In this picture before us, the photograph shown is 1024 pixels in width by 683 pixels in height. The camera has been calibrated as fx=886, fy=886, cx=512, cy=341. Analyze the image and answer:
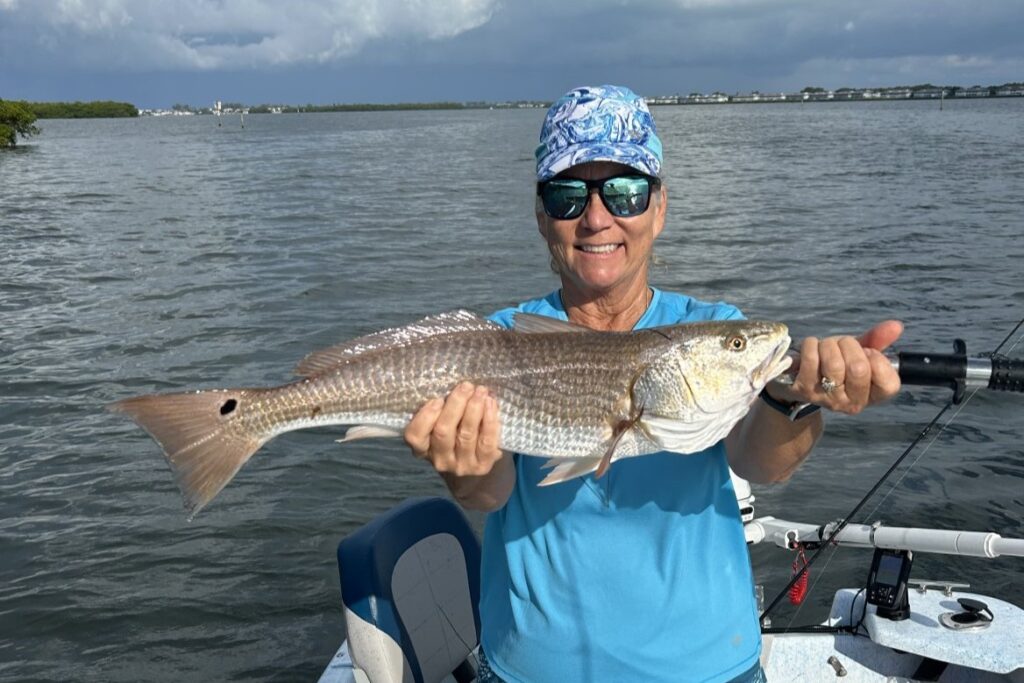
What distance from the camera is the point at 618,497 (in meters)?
2.91

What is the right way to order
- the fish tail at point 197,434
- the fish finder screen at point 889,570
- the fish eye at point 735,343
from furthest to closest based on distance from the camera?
the fish finder screen at point 889,570, the fish tail at point 197,434, the fish eye at point 735,343

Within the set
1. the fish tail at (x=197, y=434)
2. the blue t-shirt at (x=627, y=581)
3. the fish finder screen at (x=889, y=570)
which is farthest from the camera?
the fish finder screen at (x=889, y=570)

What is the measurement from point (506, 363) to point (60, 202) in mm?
34395

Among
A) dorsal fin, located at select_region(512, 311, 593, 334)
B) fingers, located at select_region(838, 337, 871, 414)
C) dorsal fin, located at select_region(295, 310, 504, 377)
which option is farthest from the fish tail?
fingers, located at select_region(838, 337, 871, 414)

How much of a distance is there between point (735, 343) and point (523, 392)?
2.42 ft

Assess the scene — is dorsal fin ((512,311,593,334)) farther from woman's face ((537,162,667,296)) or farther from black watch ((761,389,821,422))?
black watch ((761,389,821,422))

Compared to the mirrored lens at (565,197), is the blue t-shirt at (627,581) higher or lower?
lower

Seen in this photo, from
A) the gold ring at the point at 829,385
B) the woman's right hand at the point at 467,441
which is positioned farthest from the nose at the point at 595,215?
the gold ring at the point at 829,385

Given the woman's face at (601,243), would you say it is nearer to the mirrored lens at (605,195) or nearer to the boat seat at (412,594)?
the mirrored lens at (605,195)

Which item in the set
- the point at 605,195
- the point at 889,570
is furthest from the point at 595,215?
the point at 889,570

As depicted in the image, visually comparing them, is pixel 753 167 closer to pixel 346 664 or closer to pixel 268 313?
pixel 268 313

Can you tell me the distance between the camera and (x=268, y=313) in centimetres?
1585

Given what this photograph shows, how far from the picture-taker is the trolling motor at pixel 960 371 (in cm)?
286

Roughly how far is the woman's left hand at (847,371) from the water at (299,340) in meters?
1.84
